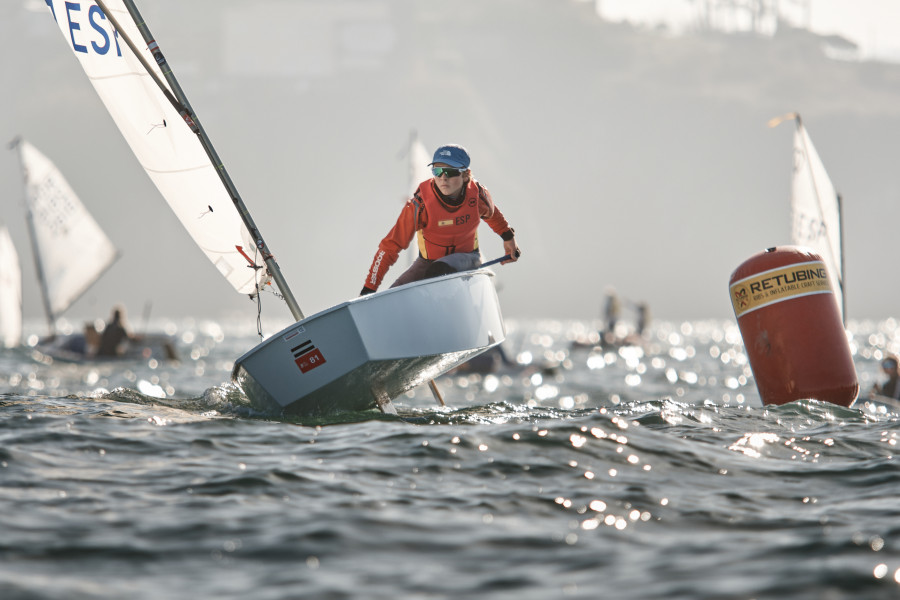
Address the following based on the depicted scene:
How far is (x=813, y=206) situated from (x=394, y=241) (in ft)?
41.6

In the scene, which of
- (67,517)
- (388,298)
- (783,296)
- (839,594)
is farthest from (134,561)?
(783,296)

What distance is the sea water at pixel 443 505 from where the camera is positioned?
351 centimetres

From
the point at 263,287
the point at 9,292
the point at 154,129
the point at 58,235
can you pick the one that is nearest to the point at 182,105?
the point at 154,129

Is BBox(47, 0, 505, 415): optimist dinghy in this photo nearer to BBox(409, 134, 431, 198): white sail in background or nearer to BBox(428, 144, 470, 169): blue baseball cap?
BBox(428, 144, 470, 169): blue baseball cap

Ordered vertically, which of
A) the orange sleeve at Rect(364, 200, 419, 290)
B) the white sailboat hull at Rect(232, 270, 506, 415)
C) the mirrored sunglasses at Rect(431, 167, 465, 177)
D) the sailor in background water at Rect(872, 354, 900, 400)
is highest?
the mirrored sunglasses at Rect(431, 167, 465, 177)

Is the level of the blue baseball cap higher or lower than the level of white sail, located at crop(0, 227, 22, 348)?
lower

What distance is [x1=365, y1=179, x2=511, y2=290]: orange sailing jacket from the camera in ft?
26.7

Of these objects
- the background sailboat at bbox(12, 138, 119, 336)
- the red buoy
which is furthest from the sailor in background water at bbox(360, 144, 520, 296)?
the background sailboat at bbox(12, 138, 119, 336)

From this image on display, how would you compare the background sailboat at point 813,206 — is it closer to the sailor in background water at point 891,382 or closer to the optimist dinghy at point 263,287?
the sailor in background water at point 891,382

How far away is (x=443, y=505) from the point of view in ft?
15.1

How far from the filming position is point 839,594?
3.32m

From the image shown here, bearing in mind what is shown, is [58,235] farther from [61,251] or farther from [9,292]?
[9,292]

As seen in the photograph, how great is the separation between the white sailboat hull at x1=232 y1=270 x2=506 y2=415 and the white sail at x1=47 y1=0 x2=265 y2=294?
5.78ft

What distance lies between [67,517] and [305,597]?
1.57m
